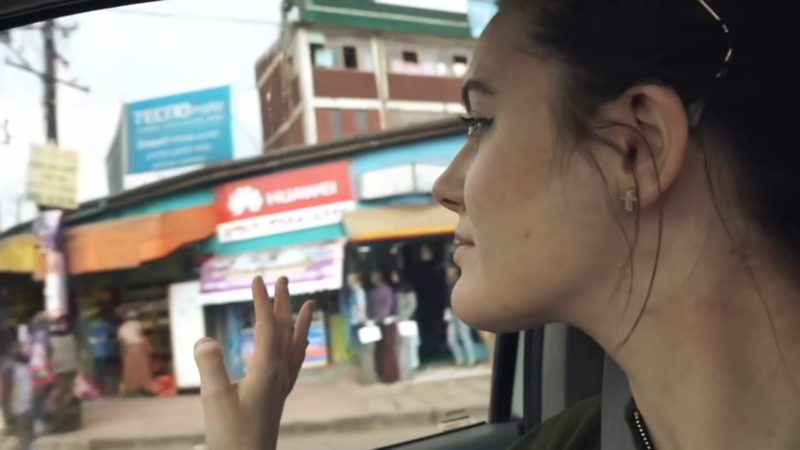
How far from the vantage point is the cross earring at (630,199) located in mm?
640

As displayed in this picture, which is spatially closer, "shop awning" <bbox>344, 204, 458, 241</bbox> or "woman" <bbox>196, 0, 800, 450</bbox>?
"woman" <bbox>196, 0, 800, 450</bbox>

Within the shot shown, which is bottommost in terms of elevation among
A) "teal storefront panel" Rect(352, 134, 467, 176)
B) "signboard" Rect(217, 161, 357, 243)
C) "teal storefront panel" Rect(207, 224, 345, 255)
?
"teal storefront panel" Rect(207, 224, 345, 255)

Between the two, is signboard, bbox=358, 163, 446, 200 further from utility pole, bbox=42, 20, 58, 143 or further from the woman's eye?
the woman's eye

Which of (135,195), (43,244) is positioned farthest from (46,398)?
(135,195)

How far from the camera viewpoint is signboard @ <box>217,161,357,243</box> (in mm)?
3885

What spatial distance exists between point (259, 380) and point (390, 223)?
2.95 metres

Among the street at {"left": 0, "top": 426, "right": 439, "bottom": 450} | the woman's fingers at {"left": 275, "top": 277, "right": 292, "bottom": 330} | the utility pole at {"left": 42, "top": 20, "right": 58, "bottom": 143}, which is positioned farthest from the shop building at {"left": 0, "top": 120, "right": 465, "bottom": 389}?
the woman's fingers at {"left": 275, "top": 277, "right": 292, "bottom": 330}

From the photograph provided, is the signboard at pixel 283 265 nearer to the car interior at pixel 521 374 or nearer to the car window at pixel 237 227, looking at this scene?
the car window at pixel 237 227

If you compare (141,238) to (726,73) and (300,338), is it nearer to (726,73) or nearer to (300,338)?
(300,338)

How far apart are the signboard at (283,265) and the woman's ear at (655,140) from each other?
293 centimetres

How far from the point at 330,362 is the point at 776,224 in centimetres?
275

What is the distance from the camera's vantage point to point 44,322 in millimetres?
3629

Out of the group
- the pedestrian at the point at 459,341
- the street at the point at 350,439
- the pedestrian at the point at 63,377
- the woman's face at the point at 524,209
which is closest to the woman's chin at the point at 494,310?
the woman's face at the point at 524,209

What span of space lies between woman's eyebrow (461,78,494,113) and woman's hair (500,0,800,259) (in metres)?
0.10
